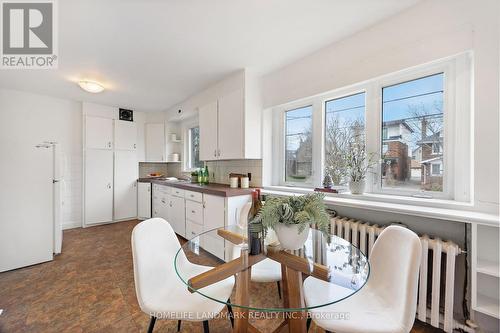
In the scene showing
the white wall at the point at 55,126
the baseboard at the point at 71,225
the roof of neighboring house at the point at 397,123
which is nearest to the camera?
the roof of neighboring house at the point at 397,123

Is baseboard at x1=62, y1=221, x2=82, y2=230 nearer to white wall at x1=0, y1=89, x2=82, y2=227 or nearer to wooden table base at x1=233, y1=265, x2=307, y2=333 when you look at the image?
white wall at x1=0, y1=89, x2=82, y2=227

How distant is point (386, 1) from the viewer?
61.6 inches

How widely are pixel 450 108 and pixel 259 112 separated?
1932mm

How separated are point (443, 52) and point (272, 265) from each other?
1921 millimetres

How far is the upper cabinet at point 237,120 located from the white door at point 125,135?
2.45 metres

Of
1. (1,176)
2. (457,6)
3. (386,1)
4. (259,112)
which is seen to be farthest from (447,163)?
(1,176)

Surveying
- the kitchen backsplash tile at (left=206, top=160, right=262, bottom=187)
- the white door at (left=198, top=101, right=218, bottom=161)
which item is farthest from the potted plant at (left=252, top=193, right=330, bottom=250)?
the white door at (left=198, top=101, right=218, bottom=161)

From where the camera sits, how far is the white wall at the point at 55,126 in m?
3.38

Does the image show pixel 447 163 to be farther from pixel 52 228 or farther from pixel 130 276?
pixel 52 228

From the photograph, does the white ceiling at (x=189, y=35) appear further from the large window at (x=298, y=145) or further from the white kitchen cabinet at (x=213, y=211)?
the white kitchen cabinet at (x=213, y=211)

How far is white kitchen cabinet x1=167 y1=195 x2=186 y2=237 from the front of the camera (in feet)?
10.6

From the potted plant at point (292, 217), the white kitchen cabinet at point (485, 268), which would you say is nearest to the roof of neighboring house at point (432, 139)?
the white kitchen cabinet at point (485, 268)

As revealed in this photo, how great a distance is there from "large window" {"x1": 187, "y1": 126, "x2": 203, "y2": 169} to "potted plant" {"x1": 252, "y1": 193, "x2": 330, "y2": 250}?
11.5 ft

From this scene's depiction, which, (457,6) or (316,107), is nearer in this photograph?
(457,6)
